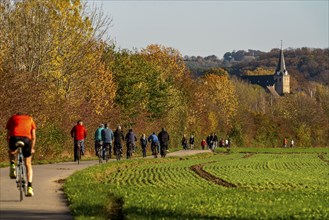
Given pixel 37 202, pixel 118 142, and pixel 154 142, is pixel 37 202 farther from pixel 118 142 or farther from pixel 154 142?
pixel 154 142

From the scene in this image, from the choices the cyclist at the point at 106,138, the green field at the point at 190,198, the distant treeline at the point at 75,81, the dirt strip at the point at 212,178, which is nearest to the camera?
the green field at the point at 190,198

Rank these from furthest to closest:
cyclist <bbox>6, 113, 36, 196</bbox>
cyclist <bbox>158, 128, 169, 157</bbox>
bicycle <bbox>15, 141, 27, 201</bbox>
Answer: cyclist <bbox>158, 128, 169, 157</bbox> → cyclist <bbox>6, 113, 36, 196</bbox> → bicycle <bbox>15, 141, 27, 201</bbox>

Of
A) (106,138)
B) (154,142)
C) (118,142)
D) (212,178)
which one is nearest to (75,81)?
(154,142)

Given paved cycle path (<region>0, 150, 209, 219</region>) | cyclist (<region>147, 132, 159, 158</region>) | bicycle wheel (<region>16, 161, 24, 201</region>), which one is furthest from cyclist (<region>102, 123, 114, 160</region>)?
bicycle wheel (<region>16, 161, 24, 201</region>)

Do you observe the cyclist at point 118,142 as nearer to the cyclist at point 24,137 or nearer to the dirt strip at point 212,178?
the dirt strip at point 212,178

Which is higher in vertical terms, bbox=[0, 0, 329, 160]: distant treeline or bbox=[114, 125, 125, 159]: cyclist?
bbox=[0, 0, 329, 160]: distant treeline

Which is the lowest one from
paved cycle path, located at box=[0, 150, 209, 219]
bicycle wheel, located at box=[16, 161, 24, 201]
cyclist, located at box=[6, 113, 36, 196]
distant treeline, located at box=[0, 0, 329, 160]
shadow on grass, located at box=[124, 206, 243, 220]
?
shadow on grass, located at box=[124, 206, 243, 220]

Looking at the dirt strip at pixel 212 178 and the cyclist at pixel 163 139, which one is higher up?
the cyclist at pixel 163 139

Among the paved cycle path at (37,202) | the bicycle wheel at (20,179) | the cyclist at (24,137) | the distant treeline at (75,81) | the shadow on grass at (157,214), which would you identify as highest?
the distant treeline at (75,81)

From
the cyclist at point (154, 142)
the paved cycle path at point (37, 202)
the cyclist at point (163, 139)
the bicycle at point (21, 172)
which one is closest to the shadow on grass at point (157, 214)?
the paved cycle path at point (37, 202)

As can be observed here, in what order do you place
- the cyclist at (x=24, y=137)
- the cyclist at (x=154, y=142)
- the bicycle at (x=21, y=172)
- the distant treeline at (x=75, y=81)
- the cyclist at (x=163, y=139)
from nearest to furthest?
the bicycle at (x=21, y=172), the cyclist at (x=24, y=137), the distant treeline at (x=75, y=81), the cyclist at (x=163, y=139), the cyclist at (x=154, y=142)

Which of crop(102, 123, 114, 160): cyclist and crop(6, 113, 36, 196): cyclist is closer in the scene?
crop(6, 113, 36, 196): cyclist

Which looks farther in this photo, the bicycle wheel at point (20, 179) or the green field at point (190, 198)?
the bicycle wheel at point (20, 179)

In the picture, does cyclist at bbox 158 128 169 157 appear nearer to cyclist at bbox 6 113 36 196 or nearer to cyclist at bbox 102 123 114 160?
cyclist at bbox 102 123 114 160
